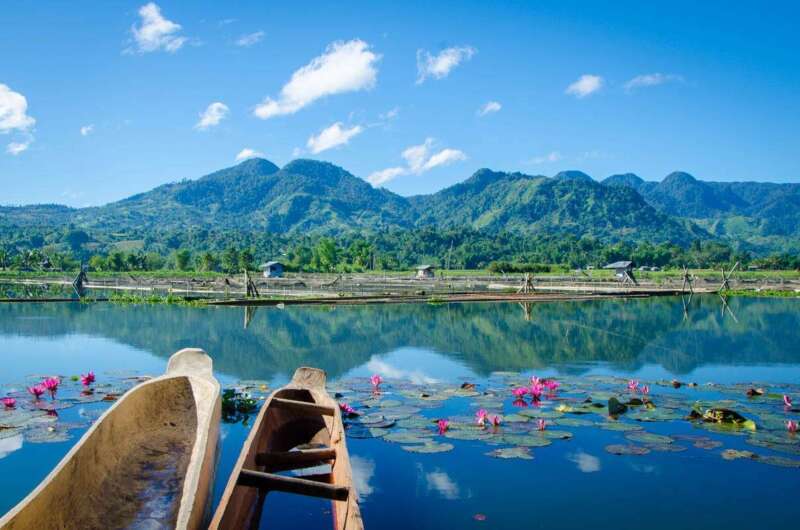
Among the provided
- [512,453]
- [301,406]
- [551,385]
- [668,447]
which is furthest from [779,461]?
[301,406]

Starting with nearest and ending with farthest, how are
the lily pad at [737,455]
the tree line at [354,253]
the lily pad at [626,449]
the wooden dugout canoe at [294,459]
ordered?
the wooden dugout canoe at [294,459], the lily pad at [737,455], the lily pad at [626,449], the tree line at [354,253]

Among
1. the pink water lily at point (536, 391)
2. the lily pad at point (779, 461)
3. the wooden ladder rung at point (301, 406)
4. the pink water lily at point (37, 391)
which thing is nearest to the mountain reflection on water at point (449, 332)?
the pink water lily at point (536, 391)

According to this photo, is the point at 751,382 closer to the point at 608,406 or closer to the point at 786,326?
the point at 608,406

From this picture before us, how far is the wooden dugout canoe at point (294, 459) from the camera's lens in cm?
414

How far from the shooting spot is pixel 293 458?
5.55 m

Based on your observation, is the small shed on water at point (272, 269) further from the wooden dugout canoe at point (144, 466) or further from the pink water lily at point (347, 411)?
the wooden dugout canoe at point (144, 466)

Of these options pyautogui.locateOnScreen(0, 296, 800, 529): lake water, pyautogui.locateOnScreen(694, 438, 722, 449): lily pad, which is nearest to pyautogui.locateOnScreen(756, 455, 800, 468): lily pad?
pyautogui.locateOnScreen(0, 296, 800, 529): lake water

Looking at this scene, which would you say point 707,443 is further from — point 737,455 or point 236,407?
point 236,407

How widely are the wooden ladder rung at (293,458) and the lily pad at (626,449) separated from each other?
3.07 metres

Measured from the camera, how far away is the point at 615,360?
1322 cm

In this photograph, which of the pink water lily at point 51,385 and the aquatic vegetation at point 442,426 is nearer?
the aquatic vegetation at point 442,426

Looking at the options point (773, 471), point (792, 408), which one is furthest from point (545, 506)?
point (792, 408)

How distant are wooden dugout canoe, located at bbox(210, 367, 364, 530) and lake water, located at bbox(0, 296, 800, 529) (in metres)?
0.34

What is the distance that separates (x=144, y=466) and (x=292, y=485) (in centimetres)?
190
